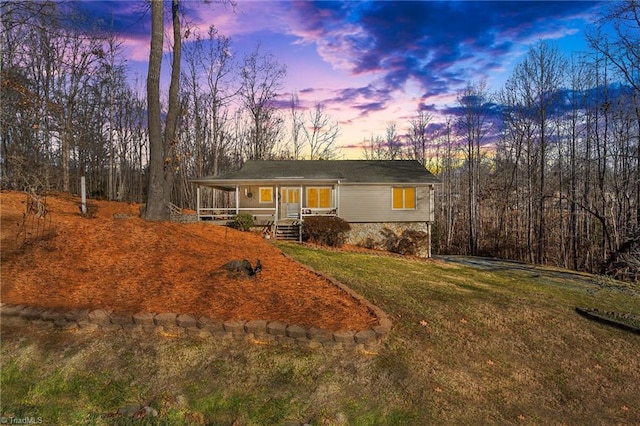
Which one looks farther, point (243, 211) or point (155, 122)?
point (243, 211)

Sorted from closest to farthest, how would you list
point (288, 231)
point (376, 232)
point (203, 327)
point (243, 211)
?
point (203, 327) < point (288, 231) < point (376, 232) < point (243, 211)

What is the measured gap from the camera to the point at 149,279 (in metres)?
6.09

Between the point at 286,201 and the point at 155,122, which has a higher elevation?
the point at 155,122

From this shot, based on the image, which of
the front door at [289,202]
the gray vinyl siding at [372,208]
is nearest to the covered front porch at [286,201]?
the front door at [289,202]

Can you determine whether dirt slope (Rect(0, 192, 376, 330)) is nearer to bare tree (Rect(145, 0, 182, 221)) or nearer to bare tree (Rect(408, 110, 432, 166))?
bare tree (Rect(145, 0, 182, 221))

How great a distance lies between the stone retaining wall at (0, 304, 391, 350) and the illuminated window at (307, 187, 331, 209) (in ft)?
Result: 51.6

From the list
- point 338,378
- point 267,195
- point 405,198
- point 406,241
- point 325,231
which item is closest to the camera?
point 338,378

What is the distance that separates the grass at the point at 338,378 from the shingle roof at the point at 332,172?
13872 mm

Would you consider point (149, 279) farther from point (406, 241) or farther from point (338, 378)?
point (406, 241)

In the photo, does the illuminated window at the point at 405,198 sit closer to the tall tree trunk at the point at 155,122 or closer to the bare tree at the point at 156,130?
the bare tree at the point at 156,130

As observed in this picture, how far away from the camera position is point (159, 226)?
8945 millimetres

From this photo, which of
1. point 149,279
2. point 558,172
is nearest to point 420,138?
point 558,172

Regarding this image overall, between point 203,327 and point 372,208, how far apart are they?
15.4m

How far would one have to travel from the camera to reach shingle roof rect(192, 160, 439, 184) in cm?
1912
